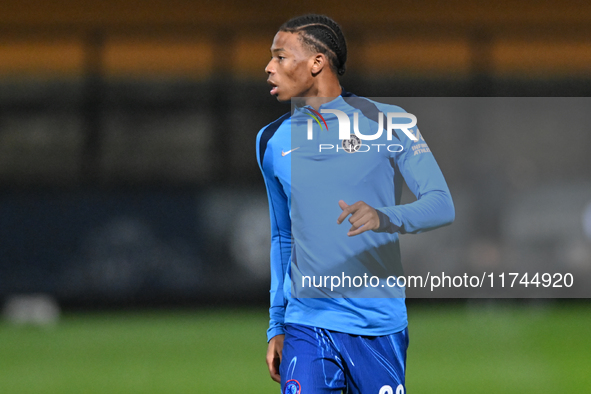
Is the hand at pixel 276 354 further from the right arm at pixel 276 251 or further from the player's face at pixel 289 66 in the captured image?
the player's face at pixel 289 66

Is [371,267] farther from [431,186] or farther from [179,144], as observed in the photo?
[179,144]

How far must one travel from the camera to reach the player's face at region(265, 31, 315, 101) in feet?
5.83

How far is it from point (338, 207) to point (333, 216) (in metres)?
0.03

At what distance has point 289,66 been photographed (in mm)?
1779

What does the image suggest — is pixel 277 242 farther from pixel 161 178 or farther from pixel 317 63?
pixel 161 178

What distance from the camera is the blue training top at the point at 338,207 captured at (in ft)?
5.63

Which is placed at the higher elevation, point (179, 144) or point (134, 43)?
point (134, 43)

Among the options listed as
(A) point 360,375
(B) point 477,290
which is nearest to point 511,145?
(B) point 477,290

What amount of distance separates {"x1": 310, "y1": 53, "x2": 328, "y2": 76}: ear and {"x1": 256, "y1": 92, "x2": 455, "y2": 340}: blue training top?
0.13 metres

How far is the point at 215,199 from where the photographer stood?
6820 millimetres

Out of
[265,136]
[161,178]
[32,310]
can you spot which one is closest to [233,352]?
[161,178]

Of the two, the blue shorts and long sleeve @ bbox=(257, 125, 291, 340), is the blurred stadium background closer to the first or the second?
long sleeve @ bbox=(257, 125, 291, 340)

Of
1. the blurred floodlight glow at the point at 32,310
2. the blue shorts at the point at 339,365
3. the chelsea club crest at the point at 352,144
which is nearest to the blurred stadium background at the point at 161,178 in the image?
the blurred floodlight glow at the point at 32,310

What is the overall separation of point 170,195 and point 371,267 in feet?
17.7
